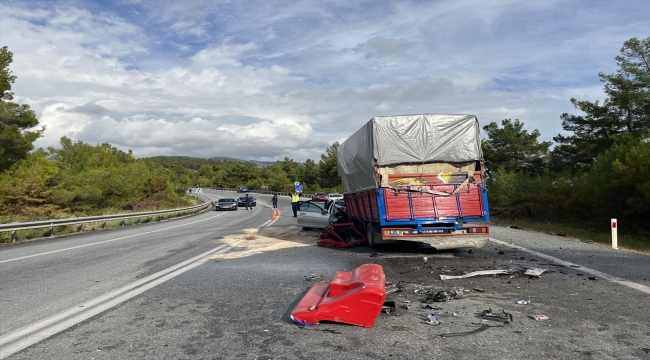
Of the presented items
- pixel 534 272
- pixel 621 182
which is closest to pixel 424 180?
pixel 534 272

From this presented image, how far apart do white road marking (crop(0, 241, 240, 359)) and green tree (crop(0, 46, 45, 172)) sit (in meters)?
34.7

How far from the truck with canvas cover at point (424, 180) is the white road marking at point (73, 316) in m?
4.56

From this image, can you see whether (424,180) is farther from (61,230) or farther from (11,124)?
(11,124)

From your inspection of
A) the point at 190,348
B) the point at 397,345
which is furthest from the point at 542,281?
the point at 190,348

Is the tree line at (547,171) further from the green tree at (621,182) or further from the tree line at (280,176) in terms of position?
the tree line at (280,176)

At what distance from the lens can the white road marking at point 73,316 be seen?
173 inches

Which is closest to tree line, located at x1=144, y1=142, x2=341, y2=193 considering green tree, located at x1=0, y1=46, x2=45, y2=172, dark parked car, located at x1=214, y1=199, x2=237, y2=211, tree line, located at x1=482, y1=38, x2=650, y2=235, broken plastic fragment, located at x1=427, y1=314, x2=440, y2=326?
dark parked car, located at x1=214, y1=199, x2=237, y2=211

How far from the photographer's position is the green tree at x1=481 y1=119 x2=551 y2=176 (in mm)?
46062

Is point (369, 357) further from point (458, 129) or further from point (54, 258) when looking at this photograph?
point (54, 258)

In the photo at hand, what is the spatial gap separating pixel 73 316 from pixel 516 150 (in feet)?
156

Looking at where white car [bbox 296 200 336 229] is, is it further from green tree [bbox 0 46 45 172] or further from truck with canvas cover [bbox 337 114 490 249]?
green tree [bbox 0 46 45 172]

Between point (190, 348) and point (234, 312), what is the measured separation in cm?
124

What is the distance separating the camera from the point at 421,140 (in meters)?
10.9

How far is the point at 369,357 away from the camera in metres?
3.89
